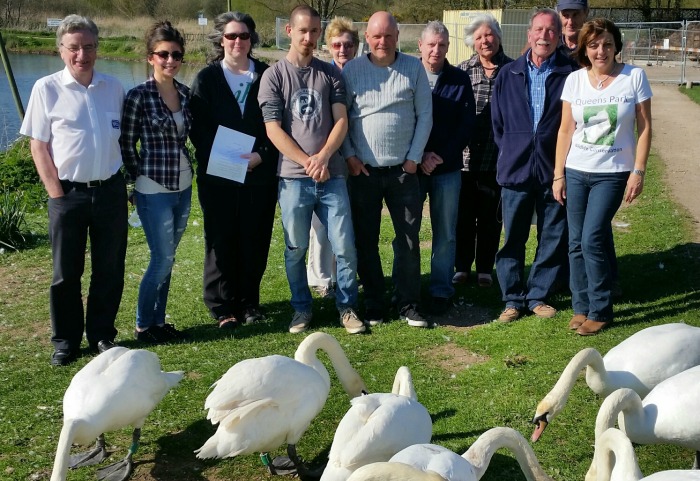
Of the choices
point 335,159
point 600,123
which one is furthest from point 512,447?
point 335,159

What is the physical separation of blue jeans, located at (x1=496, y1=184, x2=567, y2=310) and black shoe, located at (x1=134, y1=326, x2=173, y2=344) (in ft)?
9.36

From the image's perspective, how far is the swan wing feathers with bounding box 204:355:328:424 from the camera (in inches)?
171

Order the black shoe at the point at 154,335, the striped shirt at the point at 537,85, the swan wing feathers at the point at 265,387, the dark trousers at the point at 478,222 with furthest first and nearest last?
the dark trousers at the point at 478,222 → the black shoe at the point at 154,335 → the striped shirt at the point at 537,85 → the swan wing feathers at the point at 265,387

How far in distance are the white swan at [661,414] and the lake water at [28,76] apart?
33.6 ft

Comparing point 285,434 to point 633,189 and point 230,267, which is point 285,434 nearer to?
point 230,267

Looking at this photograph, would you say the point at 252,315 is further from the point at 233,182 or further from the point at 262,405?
the point at 262,405

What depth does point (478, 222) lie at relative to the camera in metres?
7.76

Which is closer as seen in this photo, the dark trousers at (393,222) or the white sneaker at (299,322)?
the dark trousers at (393,222)

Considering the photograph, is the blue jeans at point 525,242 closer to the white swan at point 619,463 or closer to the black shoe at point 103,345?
the white swan at point 619,463

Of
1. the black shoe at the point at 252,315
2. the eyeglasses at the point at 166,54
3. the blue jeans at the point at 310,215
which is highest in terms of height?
the eyeglasses at the point at 166,54

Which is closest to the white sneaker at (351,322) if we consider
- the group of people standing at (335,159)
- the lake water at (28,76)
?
the group of people standing at (335,159)

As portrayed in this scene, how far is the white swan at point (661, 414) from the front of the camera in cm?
422

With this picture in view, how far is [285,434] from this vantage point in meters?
4.53

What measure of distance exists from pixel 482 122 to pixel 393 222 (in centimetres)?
134
